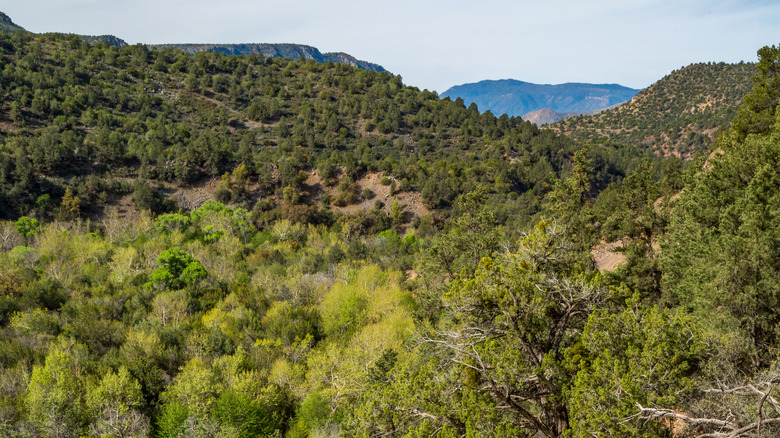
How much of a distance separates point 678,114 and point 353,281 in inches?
4850

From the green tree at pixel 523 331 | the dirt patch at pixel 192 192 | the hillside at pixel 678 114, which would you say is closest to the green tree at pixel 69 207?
the dirt patch at pixel 192 192

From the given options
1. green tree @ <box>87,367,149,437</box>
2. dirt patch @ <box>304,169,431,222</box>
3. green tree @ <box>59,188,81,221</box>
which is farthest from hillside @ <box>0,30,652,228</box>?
green tree @ <box>87,367,149,437</box>

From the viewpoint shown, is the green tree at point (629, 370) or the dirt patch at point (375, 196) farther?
the dirt patch at point (375, 196)

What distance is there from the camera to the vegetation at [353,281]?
33.1 feet

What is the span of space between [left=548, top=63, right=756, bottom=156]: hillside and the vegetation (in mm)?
33692

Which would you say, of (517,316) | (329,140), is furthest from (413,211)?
(517,316)

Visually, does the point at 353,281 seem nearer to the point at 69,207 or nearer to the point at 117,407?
the point at 117,407

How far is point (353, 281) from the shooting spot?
123 ft

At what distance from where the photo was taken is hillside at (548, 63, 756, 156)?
98.5 meters

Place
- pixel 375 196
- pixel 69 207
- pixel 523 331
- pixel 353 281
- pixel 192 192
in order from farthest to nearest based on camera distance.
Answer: pixel 375 196 → pixel 192 192 → pixel 69 207 → pixel 353 281 → pixel 523 331

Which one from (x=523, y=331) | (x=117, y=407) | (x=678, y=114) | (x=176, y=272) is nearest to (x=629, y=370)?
(x=523, y=331)

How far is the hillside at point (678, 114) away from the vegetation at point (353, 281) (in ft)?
111

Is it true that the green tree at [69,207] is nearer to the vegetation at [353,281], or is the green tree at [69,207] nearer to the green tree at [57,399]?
the vegetation at [353,281]

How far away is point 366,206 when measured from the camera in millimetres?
63625
